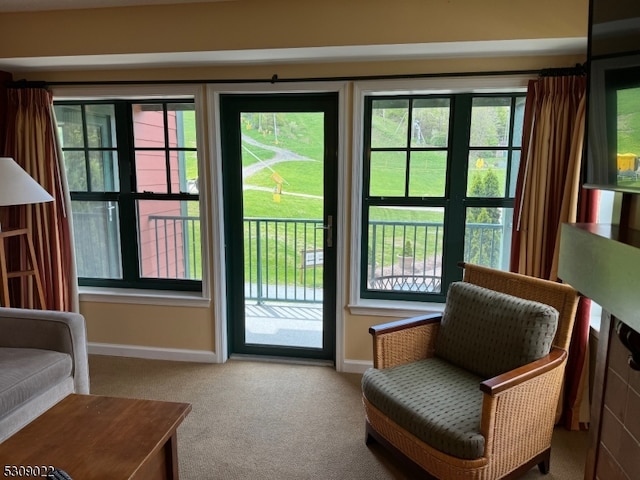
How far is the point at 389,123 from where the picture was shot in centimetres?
285

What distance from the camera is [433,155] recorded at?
9.25 feet

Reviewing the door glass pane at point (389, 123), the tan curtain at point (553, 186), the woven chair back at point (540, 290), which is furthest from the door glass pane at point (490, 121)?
the woven chair back at point (540, 290)

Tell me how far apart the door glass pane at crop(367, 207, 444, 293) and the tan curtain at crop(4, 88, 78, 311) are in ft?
7.32

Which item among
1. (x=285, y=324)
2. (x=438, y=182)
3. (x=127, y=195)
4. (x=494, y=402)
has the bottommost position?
(x=285, y=324)

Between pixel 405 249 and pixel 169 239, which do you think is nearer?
pixel 405 249

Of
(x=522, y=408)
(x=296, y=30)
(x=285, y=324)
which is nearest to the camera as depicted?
(x=522, y=408)

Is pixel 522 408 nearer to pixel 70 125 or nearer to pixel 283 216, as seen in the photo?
pixel 283 216

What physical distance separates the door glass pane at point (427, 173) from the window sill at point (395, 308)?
771mm

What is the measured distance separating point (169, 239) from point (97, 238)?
59cm

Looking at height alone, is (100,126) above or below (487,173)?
above

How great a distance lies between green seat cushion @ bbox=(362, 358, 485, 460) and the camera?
1.62 m

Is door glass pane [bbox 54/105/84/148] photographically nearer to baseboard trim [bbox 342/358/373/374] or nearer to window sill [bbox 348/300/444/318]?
window sill [bbox 348/300/444/318]

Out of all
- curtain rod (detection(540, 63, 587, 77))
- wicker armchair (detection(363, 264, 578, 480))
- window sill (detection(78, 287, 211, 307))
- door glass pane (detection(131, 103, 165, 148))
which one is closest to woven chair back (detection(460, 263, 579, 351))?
wicker armchair (detection(363, 264, 578, 480))

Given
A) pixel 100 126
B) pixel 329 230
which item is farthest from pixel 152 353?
pixel 100 126
